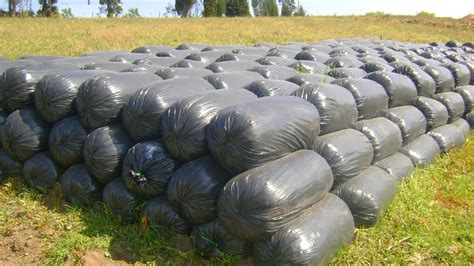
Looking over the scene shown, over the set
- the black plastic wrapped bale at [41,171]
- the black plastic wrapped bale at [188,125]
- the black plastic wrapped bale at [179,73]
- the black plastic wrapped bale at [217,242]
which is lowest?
the black plastic wrapped bale at [217,242]

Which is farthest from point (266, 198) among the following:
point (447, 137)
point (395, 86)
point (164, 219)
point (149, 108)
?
point (447, 137)

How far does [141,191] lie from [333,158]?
1.41m

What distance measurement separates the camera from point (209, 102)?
2912 millimetres

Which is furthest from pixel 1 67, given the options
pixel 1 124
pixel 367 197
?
pixel 367 197

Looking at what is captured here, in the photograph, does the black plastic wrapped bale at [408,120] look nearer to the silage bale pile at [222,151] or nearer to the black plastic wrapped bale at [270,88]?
the silage bale pile at [222,151]

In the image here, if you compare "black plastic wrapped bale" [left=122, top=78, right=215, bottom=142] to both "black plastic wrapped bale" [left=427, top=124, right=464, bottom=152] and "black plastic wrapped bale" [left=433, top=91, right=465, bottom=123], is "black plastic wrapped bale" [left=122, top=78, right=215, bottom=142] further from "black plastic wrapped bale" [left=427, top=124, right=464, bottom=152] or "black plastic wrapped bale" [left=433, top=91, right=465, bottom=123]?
"black plastic wrapped bale" [left=433, top=91, right=465, bottom=123]

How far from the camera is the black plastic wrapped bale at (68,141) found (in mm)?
3322

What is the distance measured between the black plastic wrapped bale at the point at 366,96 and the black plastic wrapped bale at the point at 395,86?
24 cm

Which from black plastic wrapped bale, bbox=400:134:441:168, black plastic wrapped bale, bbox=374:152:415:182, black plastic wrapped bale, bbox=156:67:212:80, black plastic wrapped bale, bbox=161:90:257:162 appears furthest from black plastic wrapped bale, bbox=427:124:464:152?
black plastic wrapped bale, bbox=161:90:257:162

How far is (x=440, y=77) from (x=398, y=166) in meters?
2.24

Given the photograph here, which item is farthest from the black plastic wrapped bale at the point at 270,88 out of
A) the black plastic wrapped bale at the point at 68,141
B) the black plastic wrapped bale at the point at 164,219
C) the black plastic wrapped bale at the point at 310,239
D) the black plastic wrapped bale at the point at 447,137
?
the black plastic wrapped bale at the point at 447,137

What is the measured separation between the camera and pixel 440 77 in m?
5.44

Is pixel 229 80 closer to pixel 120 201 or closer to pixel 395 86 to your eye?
pixel 120 201

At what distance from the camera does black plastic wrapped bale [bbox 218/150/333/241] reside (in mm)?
2359
